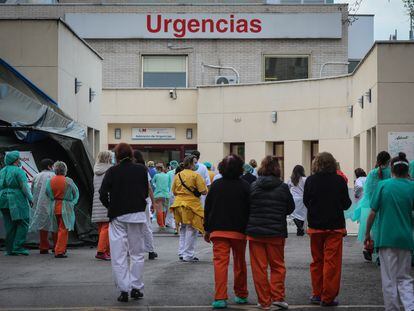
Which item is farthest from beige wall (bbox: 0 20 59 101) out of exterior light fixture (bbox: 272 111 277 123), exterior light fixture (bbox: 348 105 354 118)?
exterior light fixture (bbox: 272 111 277 123)

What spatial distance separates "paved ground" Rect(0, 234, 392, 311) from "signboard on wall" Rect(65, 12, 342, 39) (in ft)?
79.0

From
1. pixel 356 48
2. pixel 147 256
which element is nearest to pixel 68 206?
pixel 147 256

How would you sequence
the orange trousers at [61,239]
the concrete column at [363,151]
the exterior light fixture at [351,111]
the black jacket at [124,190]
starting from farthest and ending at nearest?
the exterior light fixture at [351,111] → the concrete column at [363,151] → the orange trousers at [61,239] → the black jacket at [124,190]

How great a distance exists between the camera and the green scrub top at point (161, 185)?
77.8 feet

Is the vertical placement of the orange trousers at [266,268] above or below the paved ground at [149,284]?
above

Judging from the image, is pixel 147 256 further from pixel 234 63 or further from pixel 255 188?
pixel 234 63

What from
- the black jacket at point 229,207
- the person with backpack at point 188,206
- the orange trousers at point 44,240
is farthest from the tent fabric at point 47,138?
the black jacket at point 229,207

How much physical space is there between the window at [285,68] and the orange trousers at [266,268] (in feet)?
98.9

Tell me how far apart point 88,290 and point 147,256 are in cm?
469

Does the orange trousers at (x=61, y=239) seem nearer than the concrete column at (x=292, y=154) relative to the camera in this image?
Yes

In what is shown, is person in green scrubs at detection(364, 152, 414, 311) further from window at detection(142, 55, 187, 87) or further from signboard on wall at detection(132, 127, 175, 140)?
window at detection(142, 55, 187, 87)

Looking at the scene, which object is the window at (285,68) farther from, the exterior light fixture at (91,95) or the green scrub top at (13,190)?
the green scrub top at (13,190)

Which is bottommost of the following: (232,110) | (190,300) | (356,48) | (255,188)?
(190,300)

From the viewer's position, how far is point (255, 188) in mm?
10562
